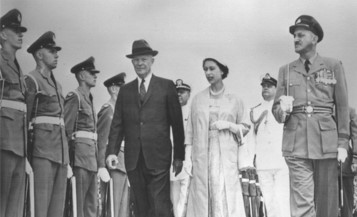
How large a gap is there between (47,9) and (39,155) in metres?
1.15

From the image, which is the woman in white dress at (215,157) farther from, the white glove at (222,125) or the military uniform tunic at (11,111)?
the military uniform tunic at (11,111)

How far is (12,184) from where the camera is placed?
4.63m

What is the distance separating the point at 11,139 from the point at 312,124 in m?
2.14

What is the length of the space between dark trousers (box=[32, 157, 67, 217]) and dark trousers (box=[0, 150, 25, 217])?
13.3 inches

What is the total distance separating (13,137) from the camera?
4629mm

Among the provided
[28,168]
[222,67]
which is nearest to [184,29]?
[222,67]

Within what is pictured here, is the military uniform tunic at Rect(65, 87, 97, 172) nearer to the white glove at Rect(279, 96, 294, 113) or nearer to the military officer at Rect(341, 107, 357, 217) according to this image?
the white glove at Rect(279, 96, 294, 113)

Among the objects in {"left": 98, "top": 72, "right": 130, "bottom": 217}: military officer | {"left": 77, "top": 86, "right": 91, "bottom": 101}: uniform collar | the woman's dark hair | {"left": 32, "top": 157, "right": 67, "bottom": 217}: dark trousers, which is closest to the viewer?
{"left": 32, "top": 157, "right": 67, "bottom": 217}: dark trousers

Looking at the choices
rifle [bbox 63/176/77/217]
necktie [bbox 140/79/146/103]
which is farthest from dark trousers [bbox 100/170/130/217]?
necktie [bbox 140/79/146/103]

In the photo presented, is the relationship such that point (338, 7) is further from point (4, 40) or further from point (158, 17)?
point (4, 40)

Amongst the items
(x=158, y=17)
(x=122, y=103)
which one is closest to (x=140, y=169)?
(x=122, y=103)

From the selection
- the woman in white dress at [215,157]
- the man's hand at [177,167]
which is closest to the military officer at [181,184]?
the woman in white dress at [215,157]

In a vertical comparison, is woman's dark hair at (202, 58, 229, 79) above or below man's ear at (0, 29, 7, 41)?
below

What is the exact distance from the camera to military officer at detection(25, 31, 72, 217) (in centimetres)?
510
